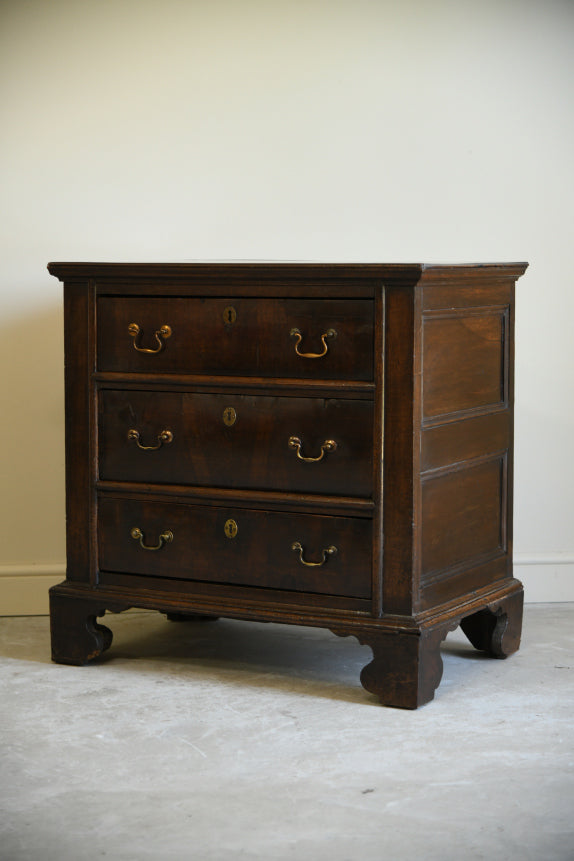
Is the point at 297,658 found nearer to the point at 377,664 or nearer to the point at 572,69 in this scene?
the point at 377,664

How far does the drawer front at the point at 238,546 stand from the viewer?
293 centimetres

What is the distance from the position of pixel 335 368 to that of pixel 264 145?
1.15 meters

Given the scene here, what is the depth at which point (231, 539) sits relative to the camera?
3.04 meters

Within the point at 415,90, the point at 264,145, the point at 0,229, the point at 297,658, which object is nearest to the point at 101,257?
the point at 0,229

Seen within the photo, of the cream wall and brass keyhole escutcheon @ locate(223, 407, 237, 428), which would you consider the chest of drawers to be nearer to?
brass keyhole escutcheon @ locate(223, 407, 237, 428)

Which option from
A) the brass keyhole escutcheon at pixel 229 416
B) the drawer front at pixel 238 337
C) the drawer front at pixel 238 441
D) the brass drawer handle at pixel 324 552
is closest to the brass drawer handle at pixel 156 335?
the drawer front at pixel 238 337

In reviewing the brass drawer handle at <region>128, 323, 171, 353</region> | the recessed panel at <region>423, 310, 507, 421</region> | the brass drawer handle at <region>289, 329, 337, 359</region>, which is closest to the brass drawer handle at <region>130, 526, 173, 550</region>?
the brass drawer handle at <region>128, 323, 171, 353</region>

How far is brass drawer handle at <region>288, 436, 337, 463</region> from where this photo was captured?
2904 millimetres

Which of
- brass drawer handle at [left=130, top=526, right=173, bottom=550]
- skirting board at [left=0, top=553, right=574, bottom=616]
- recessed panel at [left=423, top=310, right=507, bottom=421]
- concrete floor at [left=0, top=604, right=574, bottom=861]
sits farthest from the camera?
skirting board at [left=0, top=553, right=574, bottom=616]

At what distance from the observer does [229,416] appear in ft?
9.87

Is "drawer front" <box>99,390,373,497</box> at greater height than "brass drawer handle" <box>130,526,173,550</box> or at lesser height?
greater

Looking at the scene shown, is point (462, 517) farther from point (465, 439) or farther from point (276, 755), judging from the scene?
point (276, 755)

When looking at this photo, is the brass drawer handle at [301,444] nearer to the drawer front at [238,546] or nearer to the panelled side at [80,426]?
the drawer front at [238,546]

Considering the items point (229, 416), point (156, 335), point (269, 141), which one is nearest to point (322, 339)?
point (229, 416)
